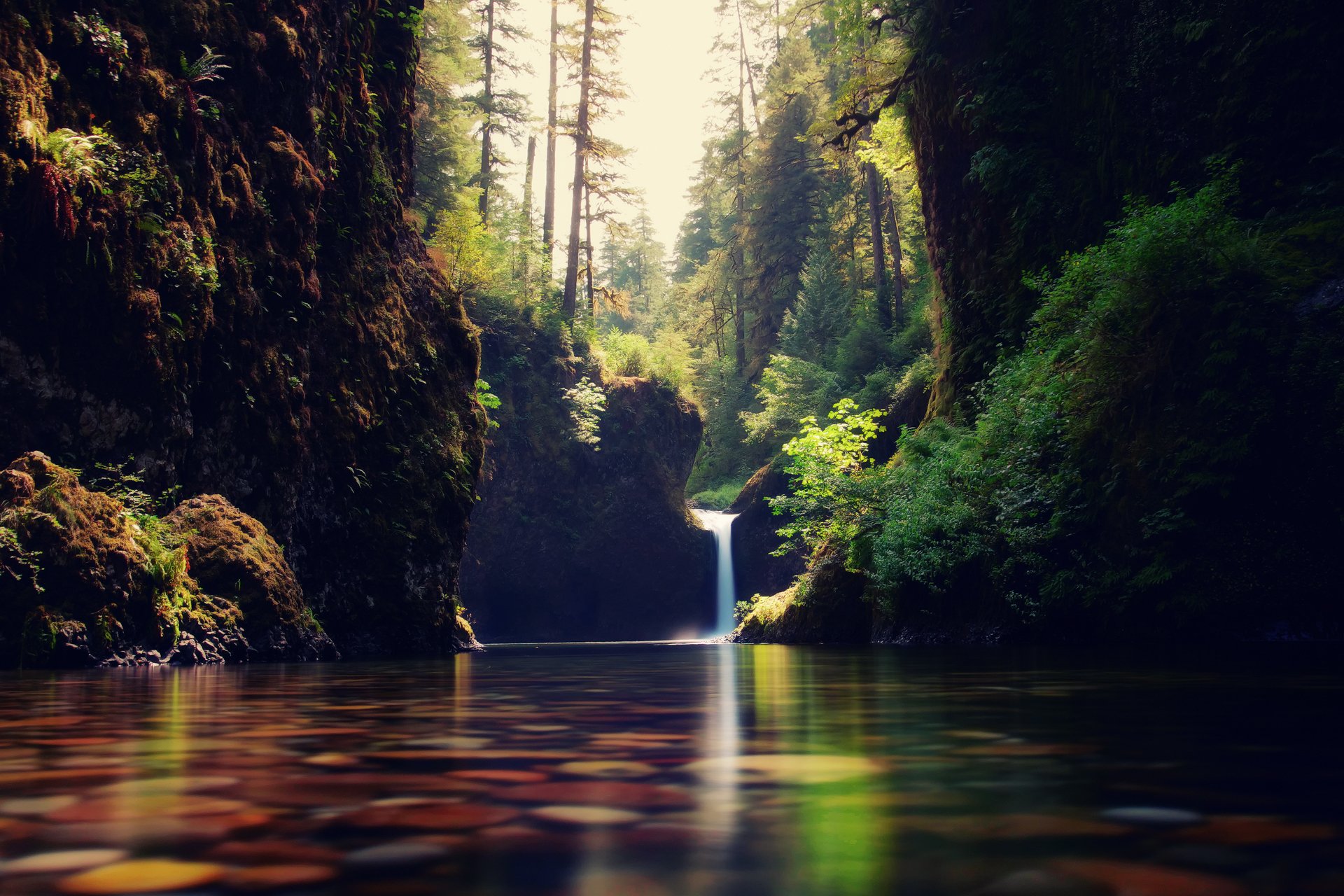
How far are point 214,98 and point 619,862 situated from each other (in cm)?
1341

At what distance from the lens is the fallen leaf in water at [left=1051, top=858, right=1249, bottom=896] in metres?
1.28

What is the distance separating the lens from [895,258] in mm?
38844

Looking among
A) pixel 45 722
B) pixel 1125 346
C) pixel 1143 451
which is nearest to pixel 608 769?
pixel 45 722

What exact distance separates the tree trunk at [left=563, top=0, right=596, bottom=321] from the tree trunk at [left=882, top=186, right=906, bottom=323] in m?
12.7

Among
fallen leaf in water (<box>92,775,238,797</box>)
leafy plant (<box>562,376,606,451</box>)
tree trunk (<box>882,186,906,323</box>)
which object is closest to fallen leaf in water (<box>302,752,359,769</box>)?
fallen leaf in water (<box>92,775,238,797</box>)

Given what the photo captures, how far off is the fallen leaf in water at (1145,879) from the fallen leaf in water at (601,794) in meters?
0.80

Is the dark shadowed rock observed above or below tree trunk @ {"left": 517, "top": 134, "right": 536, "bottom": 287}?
below

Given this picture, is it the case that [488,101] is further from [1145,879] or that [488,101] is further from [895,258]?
[1145,879]

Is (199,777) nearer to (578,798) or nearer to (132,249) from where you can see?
(578,798)

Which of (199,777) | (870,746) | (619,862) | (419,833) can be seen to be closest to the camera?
(619,862)

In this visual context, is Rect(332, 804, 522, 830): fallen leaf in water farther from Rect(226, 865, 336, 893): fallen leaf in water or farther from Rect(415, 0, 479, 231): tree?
Rect(415, 0, 479, 231): tree

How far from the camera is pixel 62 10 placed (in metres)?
10.3

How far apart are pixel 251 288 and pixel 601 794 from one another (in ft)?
38.9

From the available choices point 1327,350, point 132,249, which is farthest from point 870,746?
point 132,249
